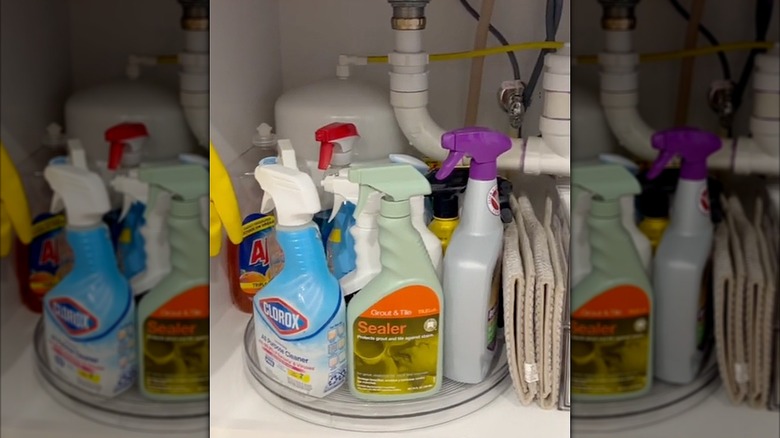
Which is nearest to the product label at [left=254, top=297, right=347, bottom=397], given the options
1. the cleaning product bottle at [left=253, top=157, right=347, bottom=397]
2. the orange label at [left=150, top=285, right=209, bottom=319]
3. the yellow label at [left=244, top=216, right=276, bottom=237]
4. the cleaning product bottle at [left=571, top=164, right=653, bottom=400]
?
the cleaning product bottle at [left=253, top=157, right=347, bottom=397]

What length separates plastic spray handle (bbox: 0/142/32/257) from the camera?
1.93 ft

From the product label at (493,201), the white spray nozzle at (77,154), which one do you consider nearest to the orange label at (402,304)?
the product label at (493,201)

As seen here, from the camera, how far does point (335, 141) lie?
0.94 metres

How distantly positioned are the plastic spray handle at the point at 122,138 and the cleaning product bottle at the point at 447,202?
41 centimetres

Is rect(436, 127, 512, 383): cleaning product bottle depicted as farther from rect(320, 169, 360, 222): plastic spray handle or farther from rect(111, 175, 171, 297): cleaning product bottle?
rect(111, 175, 171, 297): cleaning product bottle

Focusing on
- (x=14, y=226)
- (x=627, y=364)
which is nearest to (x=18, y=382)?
(x=14, y=226)

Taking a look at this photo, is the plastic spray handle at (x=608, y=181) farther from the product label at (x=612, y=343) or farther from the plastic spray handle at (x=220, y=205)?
the plastic spray handle at (x=220, y=205)

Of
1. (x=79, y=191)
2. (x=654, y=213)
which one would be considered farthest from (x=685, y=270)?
(x=79, y=191)

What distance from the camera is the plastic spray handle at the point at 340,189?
2.95ft

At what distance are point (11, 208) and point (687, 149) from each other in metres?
0.49

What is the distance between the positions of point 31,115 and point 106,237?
11cm

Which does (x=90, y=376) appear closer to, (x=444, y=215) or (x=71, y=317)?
(x=71, y=317)

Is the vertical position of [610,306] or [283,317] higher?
[610,306]

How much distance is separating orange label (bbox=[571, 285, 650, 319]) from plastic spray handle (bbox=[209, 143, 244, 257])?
1.50 ft
